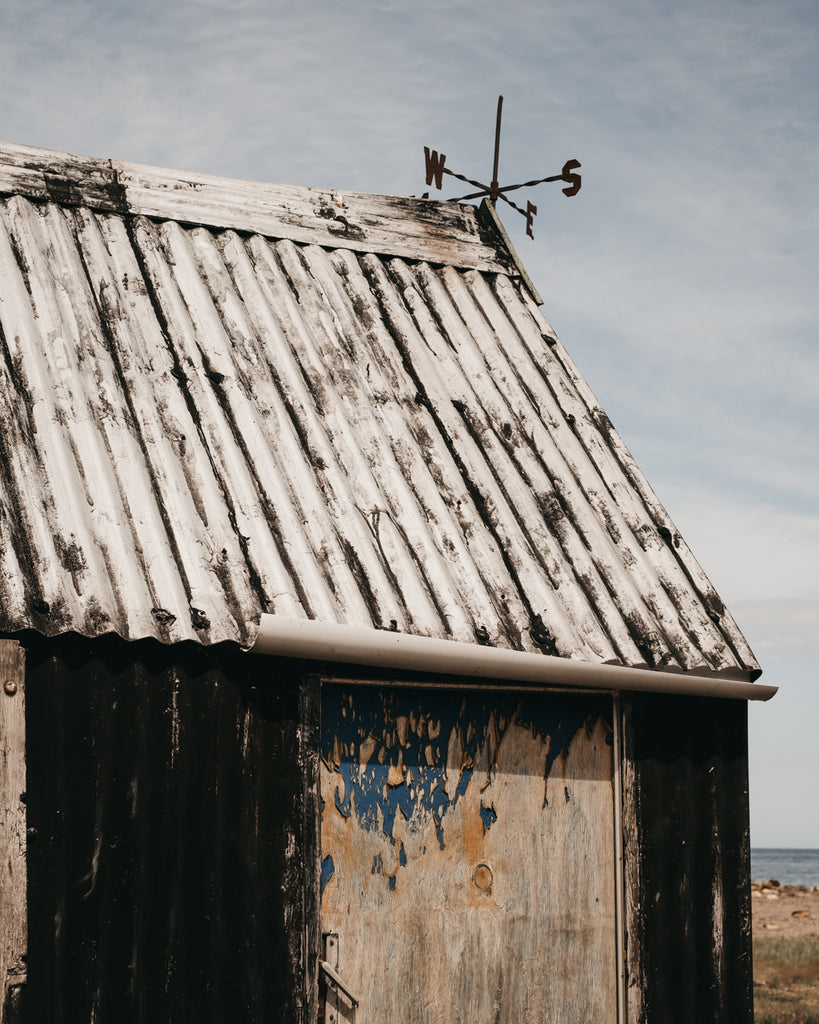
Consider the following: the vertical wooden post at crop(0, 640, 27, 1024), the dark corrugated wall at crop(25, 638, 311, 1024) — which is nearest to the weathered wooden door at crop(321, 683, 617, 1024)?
the dark corrugated wall at crop(25, 638, 311, 1024)

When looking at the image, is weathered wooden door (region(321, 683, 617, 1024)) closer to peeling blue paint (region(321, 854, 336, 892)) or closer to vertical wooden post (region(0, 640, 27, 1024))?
peeling blue paint (region(321, 854, 336, 892))

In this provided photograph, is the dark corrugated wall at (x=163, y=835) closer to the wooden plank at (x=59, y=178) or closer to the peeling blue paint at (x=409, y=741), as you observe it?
the peeling blue paint at (x=409, y=741)

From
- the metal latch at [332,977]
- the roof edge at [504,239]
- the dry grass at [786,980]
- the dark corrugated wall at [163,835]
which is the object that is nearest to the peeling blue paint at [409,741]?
the dark corrugated wall at [163,835]

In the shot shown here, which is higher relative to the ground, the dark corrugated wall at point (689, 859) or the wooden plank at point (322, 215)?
the wooden plank at point (322, 215)

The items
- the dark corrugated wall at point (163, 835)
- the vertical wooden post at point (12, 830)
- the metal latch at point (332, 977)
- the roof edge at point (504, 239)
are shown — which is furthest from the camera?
the roof edge at point (504, 239)

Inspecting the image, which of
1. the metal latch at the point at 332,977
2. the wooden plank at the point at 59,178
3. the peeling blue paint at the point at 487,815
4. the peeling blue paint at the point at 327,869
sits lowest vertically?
the metal latch at the point at 332,977

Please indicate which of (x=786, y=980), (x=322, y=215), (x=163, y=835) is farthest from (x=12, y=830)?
(x=786, y=980)

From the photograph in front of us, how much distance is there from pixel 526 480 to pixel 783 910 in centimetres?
2546

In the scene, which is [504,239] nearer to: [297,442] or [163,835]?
[297,442]

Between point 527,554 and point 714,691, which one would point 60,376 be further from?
point 714,691

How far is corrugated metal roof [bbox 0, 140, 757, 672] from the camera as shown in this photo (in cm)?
478

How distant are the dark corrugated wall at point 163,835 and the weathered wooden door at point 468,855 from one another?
27 centimetres

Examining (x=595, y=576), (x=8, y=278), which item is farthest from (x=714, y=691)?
(x=8, y=278)

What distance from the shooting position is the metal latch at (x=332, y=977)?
15.6 feet
